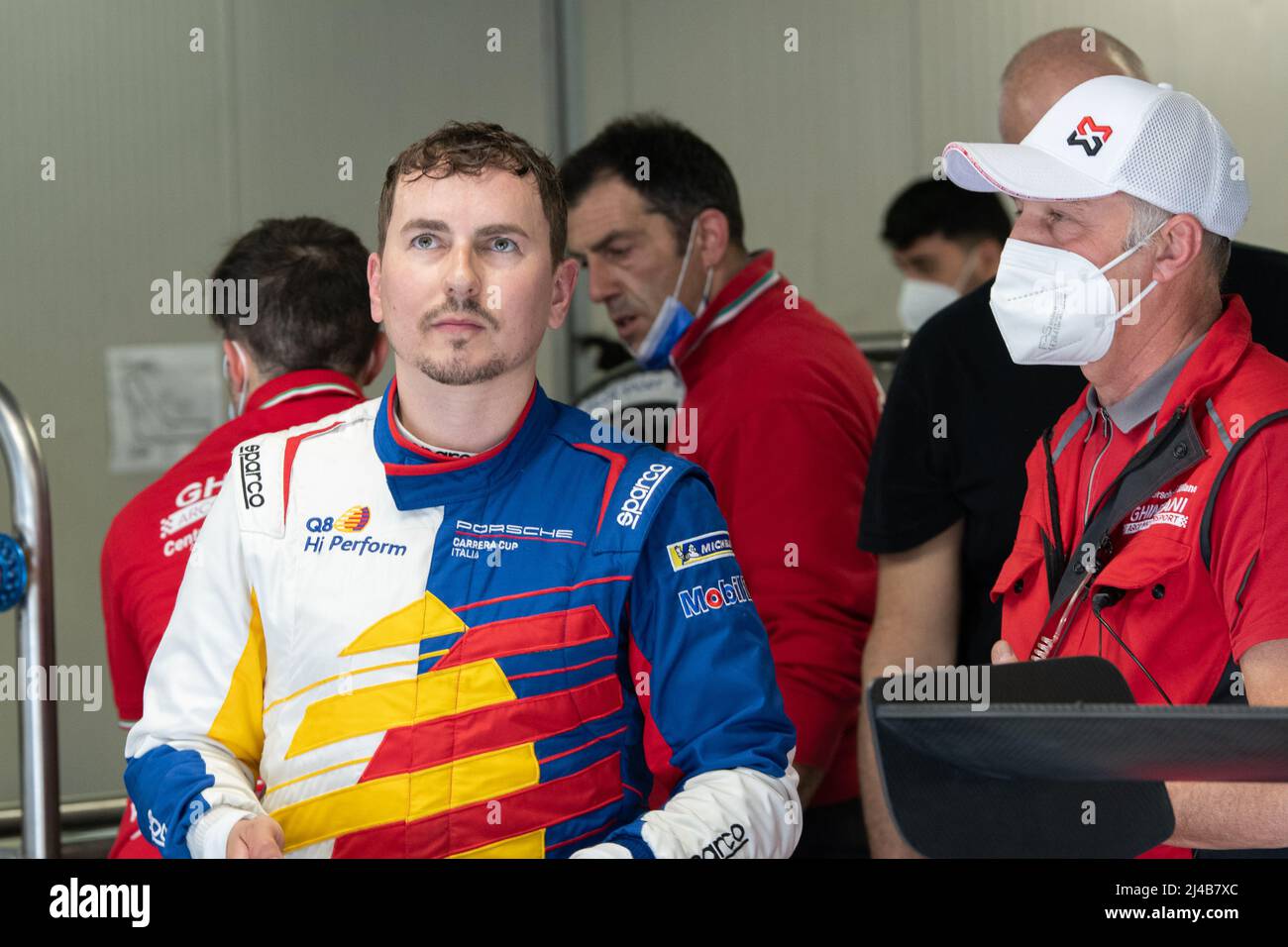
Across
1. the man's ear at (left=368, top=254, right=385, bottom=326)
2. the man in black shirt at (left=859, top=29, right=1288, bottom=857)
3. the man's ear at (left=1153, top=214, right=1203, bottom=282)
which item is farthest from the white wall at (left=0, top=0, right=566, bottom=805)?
the man's ear at (left=1153, top=214, right=1203, bottom=282)

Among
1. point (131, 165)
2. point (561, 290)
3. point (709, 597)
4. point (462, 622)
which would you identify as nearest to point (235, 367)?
point (561, 290)

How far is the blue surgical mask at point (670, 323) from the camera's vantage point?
256 cm

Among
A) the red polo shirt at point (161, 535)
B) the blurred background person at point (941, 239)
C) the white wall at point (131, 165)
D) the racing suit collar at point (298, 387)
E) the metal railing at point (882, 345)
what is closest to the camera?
the red polo shirt at point (161, 535)

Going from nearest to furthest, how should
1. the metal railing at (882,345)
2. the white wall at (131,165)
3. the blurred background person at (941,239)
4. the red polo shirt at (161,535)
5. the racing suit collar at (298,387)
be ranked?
1. the red polo shirt at (161,535)
2. the racing suit collar at (298,387)
3. the white wall at (131,165)
4. the blurred background person at (941,239)
5. the metal railing at (882,345)

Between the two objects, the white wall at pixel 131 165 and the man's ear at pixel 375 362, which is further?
the white wall at pixel 131 165

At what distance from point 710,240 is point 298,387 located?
0.83 m

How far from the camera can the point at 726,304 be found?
248 centimetres

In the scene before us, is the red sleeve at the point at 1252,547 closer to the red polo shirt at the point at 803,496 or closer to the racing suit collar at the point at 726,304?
the red polo shirt at the point at 803,496

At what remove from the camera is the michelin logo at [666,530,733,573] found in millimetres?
1429

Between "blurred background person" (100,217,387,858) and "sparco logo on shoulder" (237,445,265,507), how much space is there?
1.37 ft

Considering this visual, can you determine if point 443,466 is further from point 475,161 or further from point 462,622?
point 475,161

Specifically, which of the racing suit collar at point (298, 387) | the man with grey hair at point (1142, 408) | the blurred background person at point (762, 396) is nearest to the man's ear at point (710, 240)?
the blurred background person at point (762, 396)
